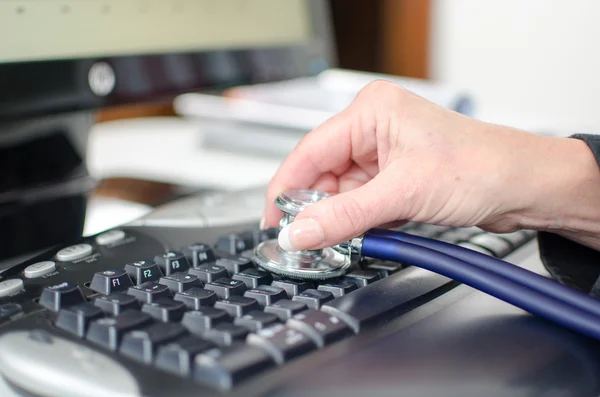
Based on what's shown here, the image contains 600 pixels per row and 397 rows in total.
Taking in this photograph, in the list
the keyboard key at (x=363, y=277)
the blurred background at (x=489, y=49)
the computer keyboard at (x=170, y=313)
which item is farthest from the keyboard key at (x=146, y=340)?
the blurred background at (x=489, y=49)

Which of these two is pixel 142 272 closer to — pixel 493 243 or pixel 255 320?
pixel 255 320

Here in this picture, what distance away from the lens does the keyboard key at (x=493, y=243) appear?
39cm

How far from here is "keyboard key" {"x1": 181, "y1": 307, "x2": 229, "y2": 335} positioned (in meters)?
0.26

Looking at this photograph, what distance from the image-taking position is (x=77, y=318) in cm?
26

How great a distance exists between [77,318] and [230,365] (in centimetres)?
8

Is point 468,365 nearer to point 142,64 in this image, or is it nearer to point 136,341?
point 136,341

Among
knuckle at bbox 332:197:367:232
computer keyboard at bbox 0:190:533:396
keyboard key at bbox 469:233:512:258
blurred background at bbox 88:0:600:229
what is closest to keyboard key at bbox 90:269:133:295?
computer keyboard at bbox 0:190:533:396

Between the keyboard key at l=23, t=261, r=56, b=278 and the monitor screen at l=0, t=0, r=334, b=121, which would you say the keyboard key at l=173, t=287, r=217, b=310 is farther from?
the monitor screen at l=0, t=0, r=334, b=121

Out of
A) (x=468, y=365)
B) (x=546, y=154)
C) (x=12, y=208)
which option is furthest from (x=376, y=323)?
(x=12, y=208)

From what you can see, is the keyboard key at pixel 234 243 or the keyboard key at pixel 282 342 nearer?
the keyboard key at pixel 282 342

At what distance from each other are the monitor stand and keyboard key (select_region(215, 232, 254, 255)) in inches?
5.2

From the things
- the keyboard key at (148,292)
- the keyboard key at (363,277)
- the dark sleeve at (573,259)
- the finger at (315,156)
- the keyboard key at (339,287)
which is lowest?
the dark sleeve at (573,259)

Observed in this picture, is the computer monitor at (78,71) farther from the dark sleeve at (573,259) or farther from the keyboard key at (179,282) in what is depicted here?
the dark sleeve at (573,259)

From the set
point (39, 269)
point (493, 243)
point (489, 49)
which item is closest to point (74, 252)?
point (39, 269)
